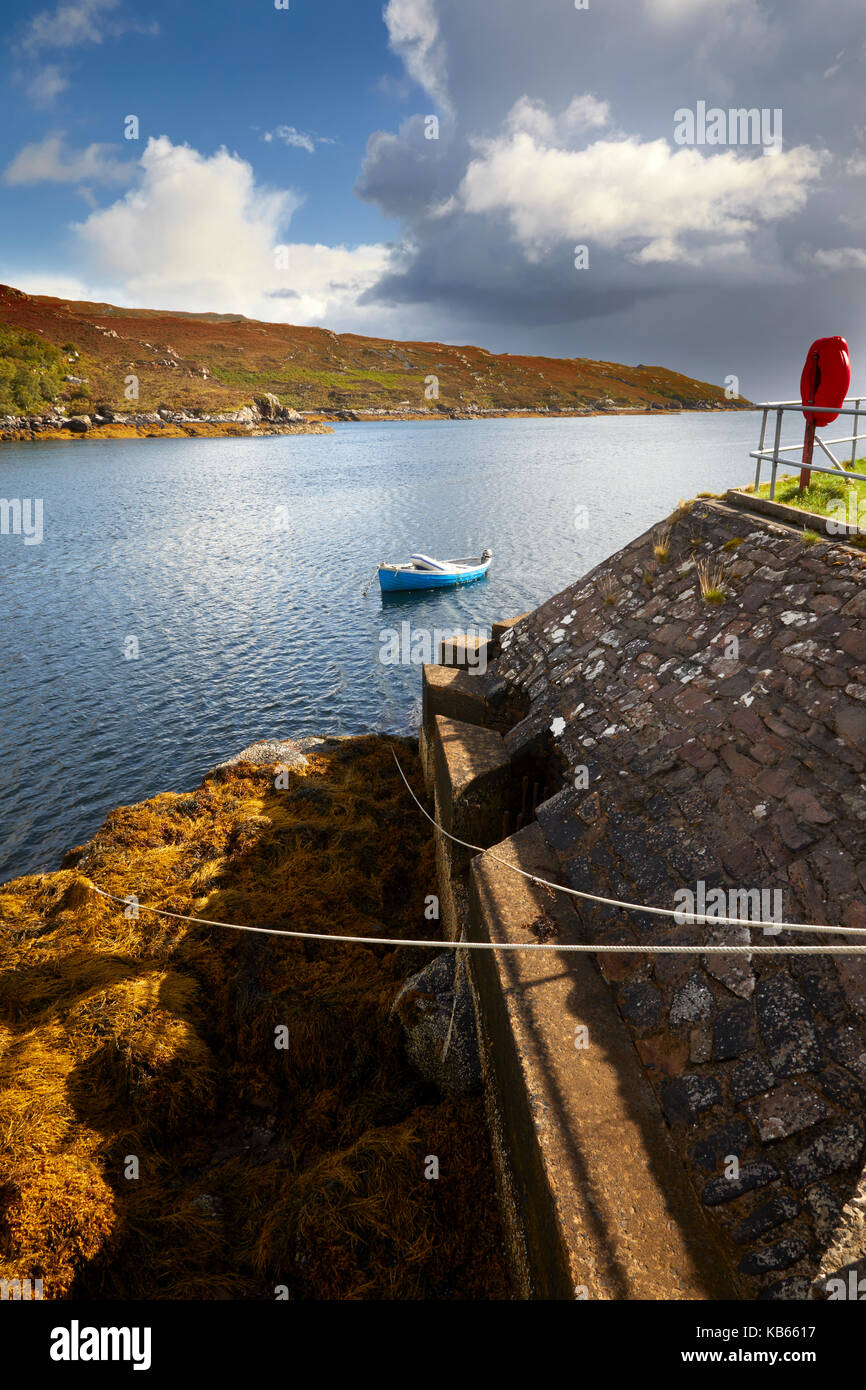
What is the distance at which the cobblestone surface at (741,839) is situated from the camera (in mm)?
3707

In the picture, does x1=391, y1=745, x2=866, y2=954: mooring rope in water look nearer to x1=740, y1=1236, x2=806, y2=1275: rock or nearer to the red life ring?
x1=740, y1=1236, x2=806, y2=1275: rock

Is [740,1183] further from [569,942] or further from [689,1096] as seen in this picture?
[569,942]

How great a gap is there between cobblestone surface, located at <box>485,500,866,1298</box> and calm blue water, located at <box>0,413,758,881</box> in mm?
10593

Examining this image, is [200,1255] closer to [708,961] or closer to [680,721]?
[708,961]

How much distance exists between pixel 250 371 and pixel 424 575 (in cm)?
13686

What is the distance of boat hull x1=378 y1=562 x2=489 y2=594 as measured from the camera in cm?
2884

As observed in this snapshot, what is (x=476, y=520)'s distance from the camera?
44.2 m

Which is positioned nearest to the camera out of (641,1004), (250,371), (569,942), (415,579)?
(641,1004)

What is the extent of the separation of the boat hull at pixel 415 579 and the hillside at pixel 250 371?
6127 cm

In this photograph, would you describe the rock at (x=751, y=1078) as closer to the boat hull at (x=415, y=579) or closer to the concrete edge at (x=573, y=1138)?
the concrete edge at (x=573, y=1138)

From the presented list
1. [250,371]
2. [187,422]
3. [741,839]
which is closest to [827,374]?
[741,839]

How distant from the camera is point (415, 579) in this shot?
1142 inches

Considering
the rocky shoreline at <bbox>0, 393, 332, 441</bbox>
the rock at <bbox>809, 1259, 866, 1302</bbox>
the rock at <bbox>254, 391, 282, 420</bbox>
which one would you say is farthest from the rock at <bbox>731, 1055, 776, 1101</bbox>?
the rock at <bbox>254, 391, 282, 420</bbox>
